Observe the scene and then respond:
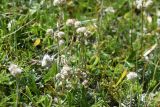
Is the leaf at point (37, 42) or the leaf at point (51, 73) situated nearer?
the leaf at point (51, 73)

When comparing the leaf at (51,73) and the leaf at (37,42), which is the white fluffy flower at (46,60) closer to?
the leaf at (51,73)

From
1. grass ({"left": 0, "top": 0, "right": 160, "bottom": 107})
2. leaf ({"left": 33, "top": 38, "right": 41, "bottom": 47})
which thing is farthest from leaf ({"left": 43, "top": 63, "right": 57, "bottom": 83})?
leaf ({"left": 33, "top": 38, "right": 41, "bottom": 47})

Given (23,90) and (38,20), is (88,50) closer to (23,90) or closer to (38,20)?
(38,20)

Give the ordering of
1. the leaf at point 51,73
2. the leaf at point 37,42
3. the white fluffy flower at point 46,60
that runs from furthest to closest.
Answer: the leaf at point 37,42 → the leaf at point 51,73 → the white fluffy flower at point 46,60

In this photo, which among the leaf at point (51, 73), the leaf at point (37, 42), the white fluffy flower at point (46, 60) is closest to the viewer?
the white fluffy flower at point (46, 60)

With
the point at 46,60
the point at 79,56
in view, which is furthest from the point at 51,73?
the point at 79,56

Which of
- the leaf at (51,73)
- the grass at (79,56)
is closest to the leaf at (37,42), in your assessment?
the grass at (79,56)

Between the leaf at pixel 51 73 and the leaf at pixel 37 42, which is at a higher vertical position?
the leaf at pixel 37 42

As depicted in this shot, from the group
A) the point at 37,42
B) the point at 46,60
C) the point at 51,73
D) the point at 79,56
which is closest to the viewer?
the point at 46,60

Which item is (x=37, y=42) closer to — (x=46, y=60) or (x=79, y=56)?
(x=79, y=56)

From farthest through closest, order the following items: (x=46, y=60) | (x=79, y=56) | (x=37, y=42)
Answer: (x=37, y=42) → (x=79, y=56) → (x=46, y=60)
